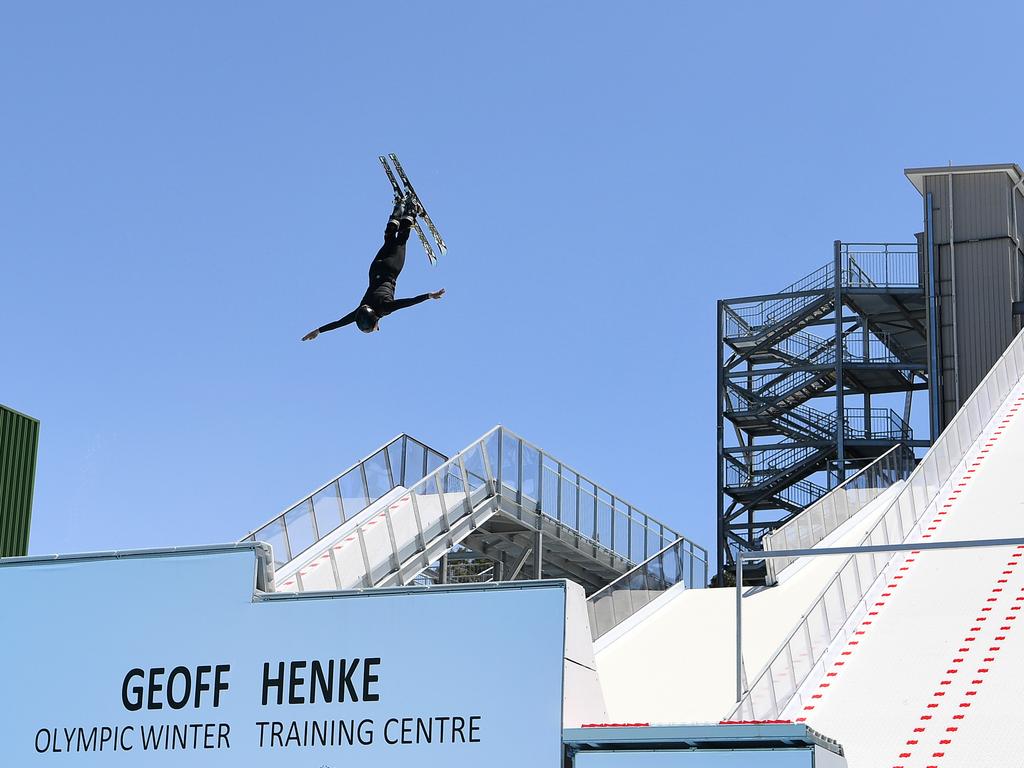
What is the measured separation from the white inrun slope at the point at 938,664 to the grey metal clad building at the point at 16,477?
15.5 metres

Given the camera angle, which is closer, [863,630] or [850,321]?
[863,630]

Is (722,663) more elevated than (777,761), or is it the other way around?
(722,663)

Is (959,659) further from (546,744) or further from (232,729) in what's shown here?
(232,729)

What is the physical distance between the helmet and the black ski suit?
130 millimetres

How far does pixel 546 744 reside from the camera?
52.7 feet

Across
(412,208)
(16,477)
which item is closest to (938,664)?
(412,208)

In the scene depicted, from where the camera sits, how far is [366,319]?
2380 cm

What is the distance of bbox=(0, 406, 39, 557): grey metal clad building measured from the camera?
30.0 meters

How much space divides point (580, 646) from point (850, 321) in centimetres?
3766

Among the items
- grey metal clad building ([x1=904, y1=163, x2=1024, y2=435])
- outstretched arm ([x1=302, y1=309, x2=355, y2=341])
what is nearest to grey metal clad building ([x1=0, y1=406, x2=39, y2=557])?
outstretched arm ([x1=302, y1=309, x2=355, y2=341])

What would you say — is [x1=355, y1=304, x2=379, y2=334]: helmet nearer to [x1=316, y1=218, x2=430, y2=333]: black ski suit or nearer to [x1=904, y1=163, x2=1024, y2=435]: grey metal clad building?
[x1=316, y1=218, x2=430, y2=333]: black ski suit

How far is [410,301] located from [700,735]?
1037 centimetres

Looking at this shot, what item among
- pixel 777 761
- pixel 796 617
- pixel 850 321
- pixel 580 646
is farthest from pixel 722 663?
pixel 850 321

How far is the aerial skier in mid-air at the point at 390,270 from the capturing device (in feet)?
78.2
